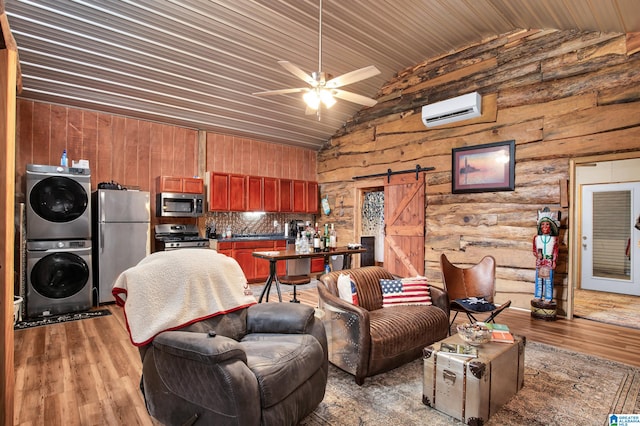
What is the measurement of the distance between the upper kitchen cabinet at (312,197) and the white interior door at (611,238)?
215 inches

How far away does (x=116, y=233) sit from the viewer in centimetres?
513

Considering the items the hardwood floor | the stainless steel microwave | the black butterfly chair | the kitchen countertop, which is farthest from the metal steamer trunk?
the stainless steel microwave

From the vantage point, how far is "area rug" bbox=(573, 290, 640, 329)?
14.9ft

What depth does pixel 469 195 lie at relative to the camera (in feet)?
18.3

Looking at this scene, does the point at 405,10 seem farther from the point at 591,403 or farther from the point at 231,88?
the point at 591,403

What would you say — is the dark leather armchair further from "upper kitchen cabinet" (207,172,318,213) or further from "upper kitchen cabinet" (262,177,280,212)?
"upper kitchen cabinet" (262,177,280,212)

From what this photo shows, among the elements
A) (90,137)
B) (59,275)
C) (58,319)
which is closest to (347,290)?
(58,319)

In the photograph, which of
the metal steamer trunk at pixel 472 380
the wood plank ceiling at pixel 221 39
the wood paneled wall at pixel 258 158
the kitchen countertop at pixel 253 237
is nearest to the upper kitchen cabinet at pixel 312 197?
the wood paneled wall at pixel 258 158

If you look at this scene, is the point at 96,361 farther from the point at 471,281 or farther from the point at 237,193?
the point at 237,193

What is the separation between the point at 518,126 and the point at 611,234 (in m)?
3.48

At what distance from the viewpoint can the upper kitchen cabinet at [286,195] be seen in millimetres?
7637

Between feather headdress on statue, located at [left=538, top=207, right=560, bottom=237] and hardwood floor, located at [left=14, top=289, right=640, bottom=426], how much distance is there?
1.19m

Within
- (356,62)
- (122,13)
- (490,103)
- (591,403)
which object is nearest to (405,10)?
(356,62)

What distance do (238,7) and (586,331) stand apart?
224 inches
